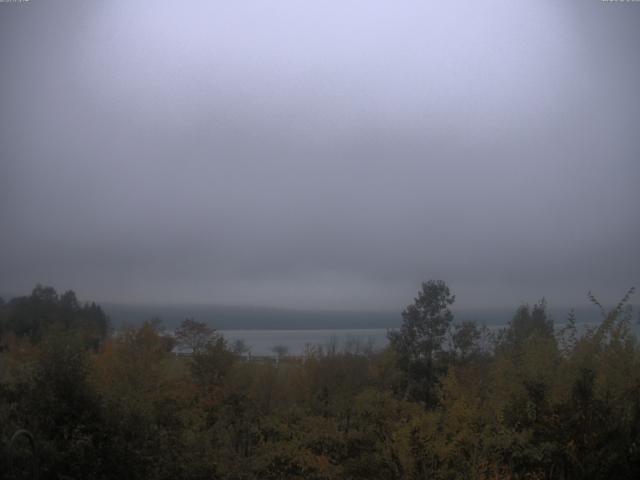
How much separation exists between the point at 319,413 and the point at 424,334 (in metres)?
9.06

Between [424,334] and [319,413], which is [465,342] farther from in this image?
[319,413]

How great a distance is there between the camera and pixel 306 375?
28625 millimetres

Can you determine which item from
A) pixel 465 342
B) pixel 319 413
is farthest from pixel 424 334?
pixel 319 413

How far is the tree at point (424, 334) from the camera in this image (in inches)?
1246

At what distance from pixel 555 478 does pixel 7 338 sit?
2777 centimetres

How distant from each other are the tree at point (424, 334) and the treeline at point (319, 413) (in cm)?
207

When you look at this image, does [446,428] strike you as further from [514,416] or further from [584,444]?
[584,444]

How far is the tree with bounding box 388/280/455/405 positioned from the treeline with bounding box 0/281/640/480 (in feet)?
6.78

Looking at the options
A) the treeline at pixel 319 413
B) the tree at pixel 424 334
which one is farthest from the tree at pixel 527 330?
the tree at pixel 424 334

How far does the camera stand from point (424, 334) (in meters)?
32.3

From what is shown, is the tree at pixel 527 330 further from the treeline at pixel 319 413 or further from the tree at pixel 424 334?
the tree at pixel 424 334

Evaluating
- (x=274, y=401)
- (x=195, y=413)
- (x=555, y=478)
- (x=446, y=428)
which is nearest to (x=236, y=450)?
(x=195, y=413)

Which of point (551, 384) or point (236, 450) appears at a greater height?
point (551, 384)

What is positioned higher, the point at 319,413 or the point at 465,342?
the point at 465,342
